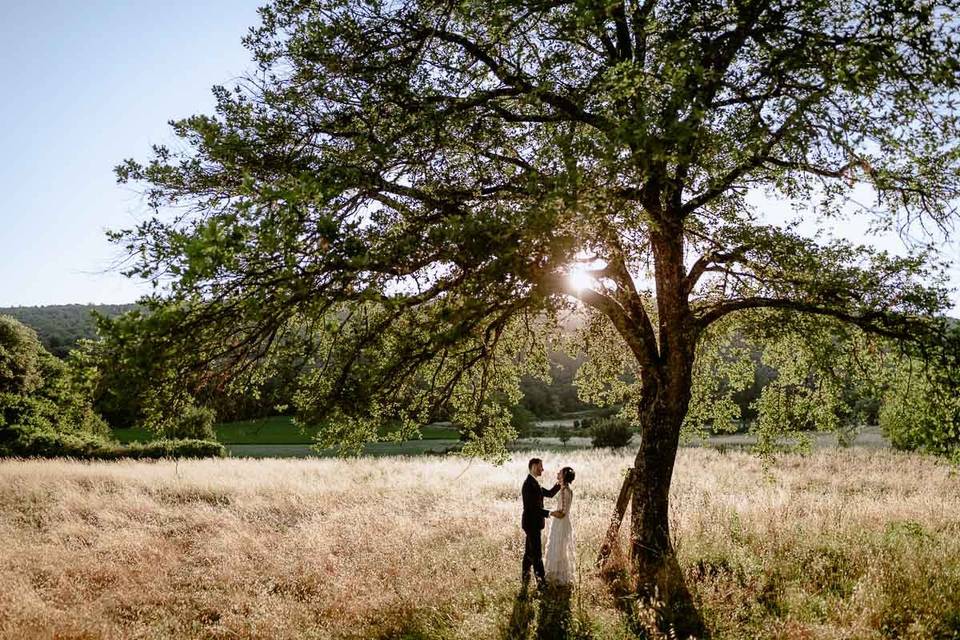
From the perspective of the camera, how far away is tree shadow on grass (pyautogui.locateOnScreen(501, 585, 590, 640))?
24.2ft

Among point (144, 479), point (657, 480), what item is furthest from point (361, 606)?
point (144, 479)

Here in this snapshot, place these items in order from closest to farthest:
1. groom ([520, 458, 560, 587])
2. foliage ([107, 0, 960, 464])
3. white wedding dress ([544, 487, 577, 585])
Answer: foliage ([107, 0, 960, 464]) < white wedding dress ([544, 487, 577, 585]) < groom ([520, 458, 560, 587])

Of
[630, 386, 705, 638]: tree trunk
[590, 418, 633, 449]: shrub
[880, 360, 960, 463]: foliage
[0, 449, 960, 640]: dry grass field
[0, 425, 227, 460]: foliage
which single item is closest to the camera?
[0, 449, 960, 640]: dry grass field

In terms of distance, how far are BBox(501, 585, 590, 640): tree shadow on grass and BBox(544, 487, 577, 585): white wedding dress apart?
41 cm

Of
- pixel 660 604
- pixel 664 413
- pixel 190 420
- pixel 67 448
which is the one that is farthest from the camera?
pixel 67 448

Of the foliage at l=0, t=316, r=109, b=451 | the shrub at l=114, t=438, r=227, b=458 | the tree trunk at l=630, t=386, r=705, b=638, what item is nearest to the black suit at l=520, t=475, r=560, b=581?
the tree trunk at l=630, t=386, r=705, b=638

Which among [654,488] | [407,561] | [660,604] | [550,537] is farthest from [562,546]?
[407,561]

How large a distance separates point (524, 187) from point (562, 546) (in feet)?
19.2

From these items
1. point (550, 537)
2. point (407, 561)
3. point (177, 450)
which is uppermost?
point (550, 537)

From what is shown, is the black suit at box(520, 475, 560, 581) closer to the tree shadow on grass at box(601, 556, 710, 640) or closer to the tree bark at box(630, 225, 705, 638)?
the tree shadow on grass at box(601, 556, 710, 640)

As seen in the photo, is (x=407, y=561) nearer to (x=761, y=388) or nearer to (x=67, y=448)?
(x=761, y=388)

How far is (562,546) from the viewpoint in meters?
9.64

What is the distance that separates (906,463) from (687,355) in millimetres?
19848

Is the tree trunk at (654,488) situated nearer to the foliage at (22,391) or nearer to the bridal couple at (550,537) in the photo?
the bridal couple at (550,537)
